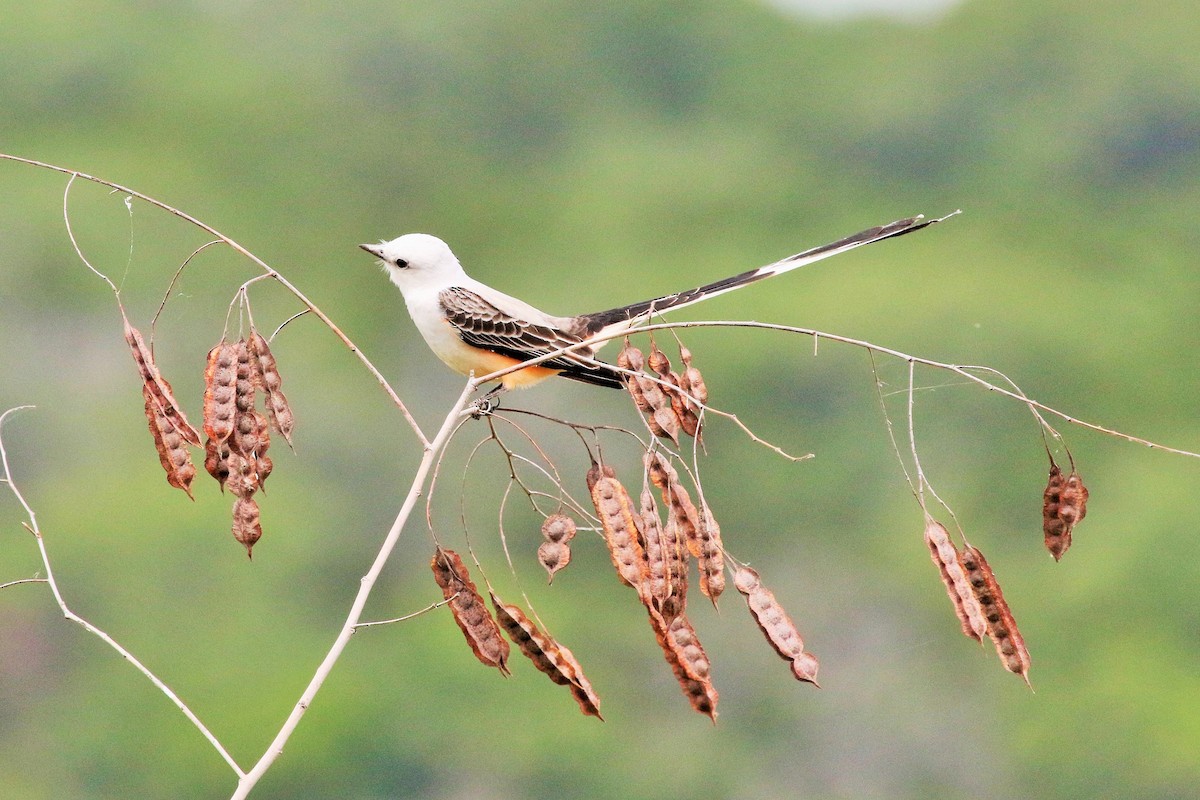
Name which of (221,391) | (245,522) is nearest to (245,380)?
(221,391)

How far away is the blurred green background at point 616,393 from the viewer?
2473 cm

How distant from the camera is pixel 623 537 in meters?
2.26

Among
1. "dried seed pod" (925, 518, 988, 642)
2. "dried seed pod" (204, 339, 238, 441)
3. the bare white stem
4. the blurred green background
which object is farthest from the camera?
the blurred green background

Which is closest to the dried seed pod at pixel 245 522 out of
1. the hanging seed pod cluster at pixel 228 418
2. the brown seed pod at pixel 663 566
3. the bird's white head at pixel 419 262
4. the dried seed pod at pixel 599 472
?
the hanging seed pod cluster at pixel 228 418

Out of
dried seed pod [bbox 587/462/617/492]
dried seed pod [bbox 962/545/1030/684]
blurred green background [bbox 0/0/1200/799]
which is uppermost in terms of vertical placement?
dried seed pod [bbox 587/462/617/492]

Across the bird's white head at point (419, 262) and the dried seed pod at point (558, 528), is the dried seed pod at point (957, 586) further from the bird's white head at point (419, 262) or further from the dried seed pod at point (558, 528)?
the bird's white head at point (419, 262)

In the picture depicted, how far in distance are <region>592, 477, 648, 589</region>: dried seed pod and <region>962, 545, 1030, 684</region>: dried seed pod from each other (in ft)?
1.77

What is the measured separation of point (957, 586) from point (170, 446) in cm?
138

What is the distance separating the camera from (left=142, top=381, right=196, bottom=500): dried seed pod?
2473 millimetres

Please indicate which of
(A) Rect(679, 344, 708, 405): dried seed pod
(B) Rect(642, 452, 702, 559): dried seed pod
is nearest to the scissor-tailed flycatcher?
(A) Rect(679, 344, 708, 405): dried seed pod

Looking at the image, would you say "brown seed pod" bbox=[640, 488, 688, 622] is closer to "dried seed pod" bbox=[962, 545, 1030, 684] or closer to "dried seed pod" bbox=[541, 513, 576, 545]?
"dried seed pod" bbox=[541, 513, 576, 545]

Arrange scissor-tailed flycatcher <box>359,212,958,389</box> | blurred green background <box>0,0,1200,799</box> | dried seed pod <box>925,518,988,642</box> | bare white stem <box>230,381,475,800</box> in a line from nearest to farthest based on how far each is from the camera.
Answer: bare white stem <box>230,381,475,800</box> < dried seed pod <box>925,518,988,642</box> < scissor-tailed flycatcher <box>359,212,958,389</box> < blurred green background <box>0,0,1200,799</box>

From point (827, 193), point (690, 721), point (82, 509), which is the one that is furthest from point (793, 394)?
point (82, 509)

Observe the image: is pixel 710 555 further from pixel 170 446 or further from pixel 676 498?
pixel 170 446
